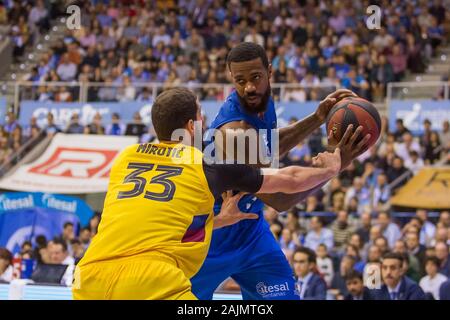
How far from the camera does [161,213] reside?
4.01 m

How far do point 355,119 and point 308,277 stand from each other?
383 centimetres

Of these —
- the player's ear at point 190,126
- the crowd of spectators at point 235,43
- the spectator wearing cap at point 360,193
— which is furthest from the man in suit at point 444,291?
the crowd of spectators at point 235,43

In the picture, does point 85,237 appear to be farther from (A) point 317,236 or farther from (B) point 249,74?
(B) point 249,74

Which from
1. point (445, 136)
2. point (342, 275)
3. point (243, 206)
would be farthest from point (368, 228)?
point (243, 206)

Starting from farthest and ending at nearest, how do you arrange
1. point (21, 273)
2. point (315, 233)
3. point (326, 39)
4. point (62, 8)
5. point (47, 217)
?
1. point (62, 8)
2. point (326, 39)
3. point (47, 217)
4. point (315, 233)
5. point (21, 273)

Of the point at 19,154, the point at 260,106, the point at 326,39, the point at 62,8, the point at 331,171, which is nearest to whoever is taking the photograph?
the point at 331,171

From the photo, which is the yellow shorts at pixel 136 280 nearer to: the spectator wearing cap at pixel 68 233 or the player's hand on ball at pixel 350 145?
the player's hand on ball at pixel 350 145

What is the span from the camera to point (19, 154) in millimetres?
14617

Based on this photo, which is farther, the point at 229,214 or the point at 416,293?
the point at 416,293

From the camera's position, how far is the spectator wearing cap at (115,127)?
47.8 ft

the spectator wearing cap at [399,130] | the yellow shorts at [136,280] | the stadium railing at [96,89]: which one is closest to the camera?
the yellow shorts at [136,280]
